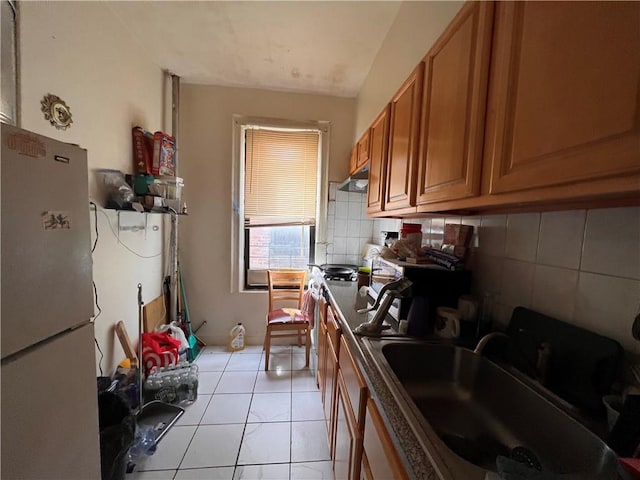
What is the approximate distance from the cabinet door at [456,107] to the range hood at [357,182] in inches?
40.7

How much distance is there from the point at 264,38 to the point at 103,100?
119 centimetres

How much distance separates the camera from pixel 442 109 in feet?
3.18

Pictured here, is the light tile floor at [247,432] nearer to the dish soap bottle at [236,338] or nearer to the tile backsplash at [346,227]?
the dish soap bottle at [236,338]

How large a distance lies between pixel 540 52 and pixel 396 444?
0.94m

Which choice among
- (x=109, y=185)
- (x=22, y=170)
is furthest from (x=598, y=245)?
(x=109, y=185)

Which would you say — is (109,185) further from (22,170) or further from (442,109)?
(442,109)

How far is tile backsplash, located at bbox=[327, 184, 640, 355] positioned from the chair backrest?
1833mm

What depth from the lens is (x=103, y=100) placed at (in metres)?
1.73

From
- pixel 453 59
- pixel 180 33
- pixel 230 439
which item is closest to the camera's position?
pixel 453 59

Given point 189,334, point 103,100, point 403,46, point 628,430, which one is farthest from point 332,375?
point 103,100

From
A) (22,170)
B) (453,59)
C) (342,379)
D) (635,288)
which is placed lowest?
(342,379)

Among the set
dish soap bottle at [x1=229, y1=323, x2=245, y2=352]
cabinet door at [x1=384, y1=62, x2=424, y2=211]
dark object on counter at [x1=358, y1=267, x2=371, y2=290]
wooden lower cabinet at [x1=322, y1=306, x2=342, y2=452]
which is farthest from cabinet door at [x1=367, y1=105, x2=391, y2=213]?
dish soap bottle at [x1=229, y1=323, x2=245, y2=352]

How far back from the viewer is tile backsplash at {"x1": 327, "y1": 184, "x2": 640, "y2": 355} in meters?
0.68

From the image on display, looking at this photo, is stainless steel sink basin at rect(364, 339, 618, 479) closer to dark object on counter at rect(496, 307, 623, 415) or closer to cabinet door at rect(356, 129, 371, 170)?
dark object on counter at rect(496, 307, 623, 415)
